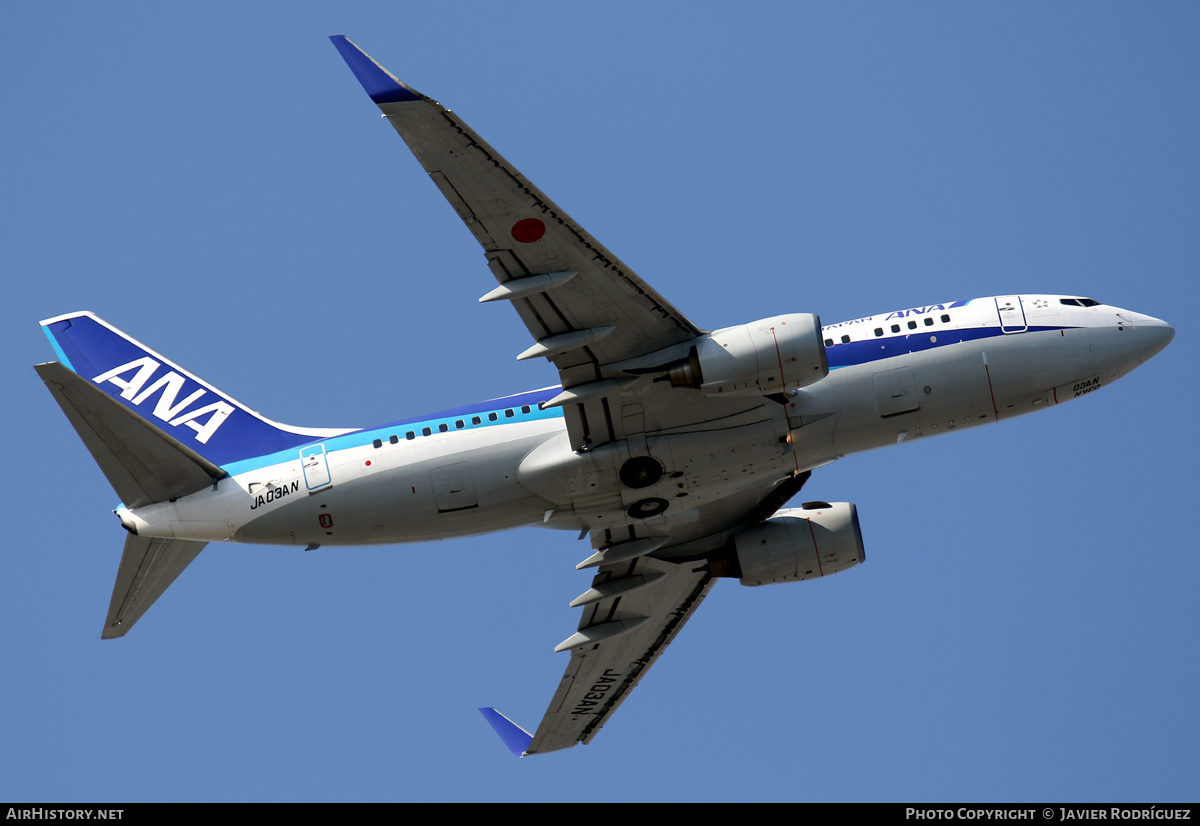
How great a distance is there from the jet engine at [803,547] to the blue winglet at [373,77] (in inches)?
730

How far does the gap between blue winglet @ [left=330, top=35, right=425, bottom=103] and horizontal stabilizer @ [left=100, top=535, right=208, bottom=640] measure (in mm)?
14722

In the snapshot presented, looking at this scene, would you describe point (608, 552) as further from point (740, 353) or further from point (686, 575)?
point (740, 353)

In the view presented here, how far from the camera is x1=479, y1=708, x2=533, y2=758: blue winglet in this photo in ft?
134

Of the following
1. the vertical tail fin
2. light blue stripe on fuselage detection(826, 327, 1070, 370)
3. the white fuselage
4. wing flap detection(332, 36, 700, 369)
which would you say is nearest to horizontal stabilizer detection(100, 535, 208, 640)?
the white fuselage

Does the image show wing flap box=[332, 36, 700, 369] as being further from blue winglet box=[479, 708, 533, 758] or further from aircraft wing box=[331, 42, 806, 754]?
blue winglet box=[479, 708, 533, 758]

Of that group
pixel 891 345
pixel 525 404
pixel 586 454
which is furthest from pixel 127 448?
pixel 891 345

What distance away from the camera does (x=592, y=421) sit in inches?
1241

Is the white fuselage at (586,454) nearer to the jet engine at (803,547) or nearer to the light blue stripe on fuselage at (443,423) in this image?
the light blue stripe on fuselage at (443,423)

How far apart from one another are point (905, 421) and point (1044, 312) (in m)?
5.13

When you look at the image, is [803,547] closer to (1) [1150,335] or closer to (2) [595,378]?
(2) [595,378]
